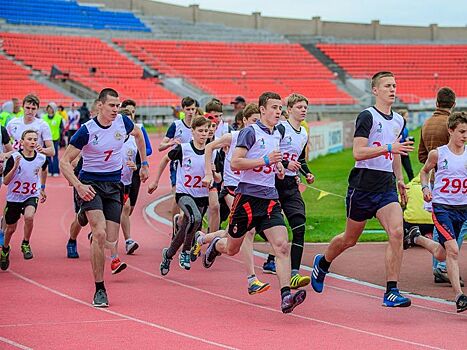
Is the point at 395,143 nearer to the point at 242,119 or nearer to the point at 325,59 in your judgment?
the point at 242,119

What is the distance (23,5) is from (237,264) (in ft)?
148

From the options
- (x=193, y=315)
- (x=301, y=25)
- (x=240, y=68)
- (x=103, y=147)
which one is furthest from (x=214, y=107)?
(x=301, y=25)

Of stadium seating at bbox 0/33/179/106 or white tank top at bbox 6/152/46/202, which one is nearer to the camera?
white tank top at bbox 6/152/46/202

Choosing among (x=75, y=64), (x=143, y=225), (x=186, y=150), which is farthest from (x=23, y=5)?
(x=186, y=150)

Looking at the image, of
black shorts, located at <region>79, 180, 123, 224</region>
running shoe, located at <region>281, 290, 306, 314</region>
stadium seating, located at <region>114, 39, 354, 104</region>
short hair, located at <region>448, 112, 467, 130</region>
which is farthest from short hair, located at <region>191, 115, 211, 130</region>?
stadium seating, located at <region>114, 39, 354, 104</region>

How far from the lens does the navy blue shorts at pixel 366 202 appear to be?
8891 mm

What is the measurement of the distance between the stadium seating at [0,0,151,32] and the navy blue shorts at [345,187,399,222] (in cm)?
4597

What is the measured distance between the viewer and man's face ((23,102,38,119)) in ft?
41.8

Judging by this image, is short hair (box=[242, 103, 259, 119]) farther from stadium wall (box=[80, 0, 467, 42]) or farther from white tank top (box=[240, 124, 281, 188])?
stadium wall (box=[80, 0, 467, 42])

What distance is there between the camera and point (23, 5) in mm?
54062

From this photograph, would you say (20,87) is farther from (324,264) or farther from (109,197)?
(324,264)

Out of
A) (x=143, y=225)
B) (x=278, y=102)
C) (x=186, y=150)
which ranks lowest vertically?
(x=143, y=225)

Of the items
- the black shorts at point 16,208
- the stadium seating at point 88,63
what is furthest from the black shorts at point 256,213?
the stadium seating at point 88,63

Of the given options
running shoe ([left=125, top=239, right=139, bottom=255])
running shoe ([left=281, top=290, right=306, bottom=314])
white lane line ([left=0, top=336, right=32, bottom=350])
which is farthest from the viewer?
running shoe ([left=125, top=239, right=139, bottom=255])
